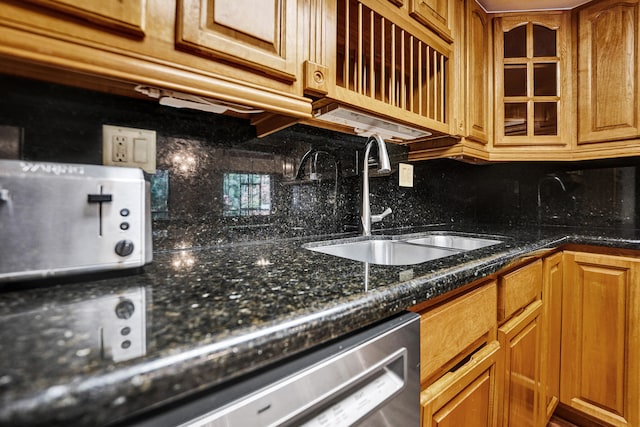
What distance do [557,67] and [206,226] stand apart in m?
1.83

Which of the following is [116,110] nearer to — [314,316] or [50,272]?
[50,272]

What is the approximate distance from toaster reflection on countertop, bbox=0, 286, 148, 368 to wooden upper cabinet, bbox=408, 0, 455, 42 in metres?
1.21

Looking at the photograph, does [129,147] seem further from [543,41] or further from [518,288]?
[543,41]

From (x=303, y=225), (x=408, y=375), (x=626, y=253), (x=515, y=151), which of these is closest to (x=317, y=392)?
(x=408, y=375)

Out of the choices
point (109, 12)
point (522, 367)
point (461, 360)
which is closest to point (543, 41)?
point (522, 367)

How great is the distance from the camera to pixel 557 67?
1.49m

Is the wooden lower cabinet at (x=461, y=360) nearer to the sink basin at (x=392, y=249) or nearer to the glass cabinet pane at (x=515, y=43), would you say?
the sink basin at (x=392, y=249)

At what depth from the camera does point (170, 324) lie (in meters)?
0.34

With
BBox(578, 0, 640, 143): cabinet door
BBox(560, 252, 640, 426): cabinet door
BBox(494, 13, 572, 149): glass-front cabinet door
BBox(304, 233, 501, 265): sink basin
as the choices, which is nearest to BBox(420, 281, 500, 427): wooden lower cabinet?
BBox(304, 233, 501, 265): sink basin

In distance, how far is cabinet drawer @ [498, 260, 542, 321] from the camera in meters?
0.86

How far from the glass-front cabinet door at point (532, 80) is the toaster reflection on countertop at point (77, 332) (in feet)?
5.52

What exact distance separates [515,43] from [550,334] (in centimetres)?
143

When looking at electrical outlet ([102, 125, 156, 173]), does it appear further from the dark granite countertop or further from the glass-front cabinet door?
the glass-front cabinet door

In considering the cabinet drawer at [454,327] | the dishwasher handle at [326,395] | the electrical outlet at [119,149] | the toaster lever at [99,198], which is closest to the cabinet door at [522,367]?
the cabinet drawer at [454,327]
